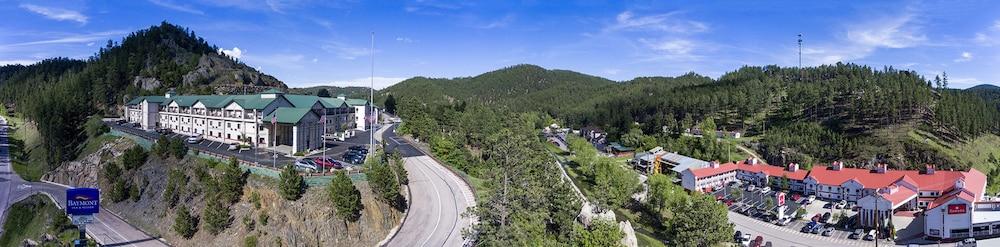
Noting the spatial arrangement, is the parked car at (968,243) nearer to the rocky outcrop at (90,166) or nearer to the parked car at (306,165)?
the parked car at (306,165)

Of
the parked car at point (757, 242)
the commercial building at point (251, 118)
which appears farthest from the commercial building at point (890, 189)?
the commercial building at point (251, 118)

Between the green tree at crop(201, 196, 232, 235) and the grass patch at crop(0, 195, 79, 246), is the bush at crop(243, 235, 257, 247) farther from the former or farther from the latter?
the grass patch at crop(0, 195, 79, 246)

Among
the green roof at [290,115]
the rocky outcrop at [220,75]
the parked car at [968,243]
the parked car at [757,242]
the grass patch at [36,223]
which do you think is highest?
the rocky outcrop at [220,75]

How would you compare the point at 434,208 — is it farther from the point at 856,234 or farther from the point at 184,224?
the point at 856,234

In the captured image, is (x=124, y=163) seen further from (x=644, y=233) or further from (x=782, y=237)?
(x=782, y=237)

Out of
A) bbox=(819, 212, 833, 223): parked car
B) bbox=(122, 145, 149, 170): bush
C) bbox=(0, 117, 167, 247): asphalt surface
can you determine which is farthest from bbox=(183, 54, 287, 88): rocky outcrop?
bbox=(819, 212, 833, 223): parked car
